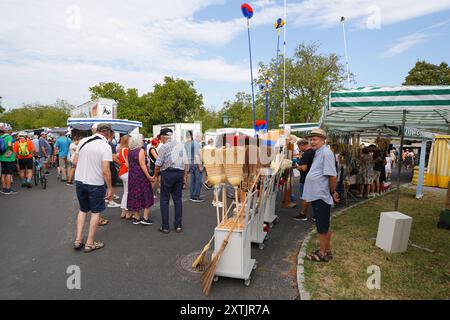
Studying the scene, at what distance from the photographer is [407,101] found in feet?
13.4

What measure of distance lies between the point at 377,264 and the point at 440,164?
10.8 m

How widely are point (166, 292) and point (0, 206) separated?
5973mm

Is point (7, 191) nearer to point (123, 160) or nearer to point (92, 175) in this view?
point (123, 160)

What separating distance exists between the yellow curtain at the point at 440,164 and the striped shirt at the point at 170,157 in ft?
39.7

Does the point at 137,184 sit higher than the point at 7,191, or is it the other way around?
the point at 137,184

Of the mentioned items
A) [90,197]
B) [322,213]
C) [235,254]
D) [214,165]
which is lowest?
[235,254]

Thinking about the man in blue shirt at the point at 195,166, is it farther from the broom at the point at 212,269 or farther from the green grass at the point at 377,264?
the broom at the point at 212,269

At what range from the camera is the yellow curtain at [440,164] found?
11.6 m

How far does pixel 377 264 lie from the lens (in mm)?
3930

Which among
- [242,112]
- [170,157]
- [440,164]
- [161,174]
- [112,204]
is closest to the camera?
[170,157]

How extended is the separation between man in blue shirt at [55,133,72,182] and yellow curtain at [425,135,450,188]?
15.2 m

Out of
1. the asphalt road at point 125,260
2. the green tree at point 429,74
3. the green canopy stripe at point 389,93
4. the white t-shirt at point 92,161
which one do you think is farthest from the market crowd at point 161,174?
the green tree at point 429,74

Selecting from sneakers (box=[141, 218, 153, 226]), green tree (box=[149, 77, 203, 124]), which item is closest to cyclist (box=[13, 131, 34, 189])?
sneakers (box=[141, 218, 153, 226])

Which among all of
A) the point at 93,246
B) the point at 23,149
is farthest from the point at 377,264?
the point at 23,149
